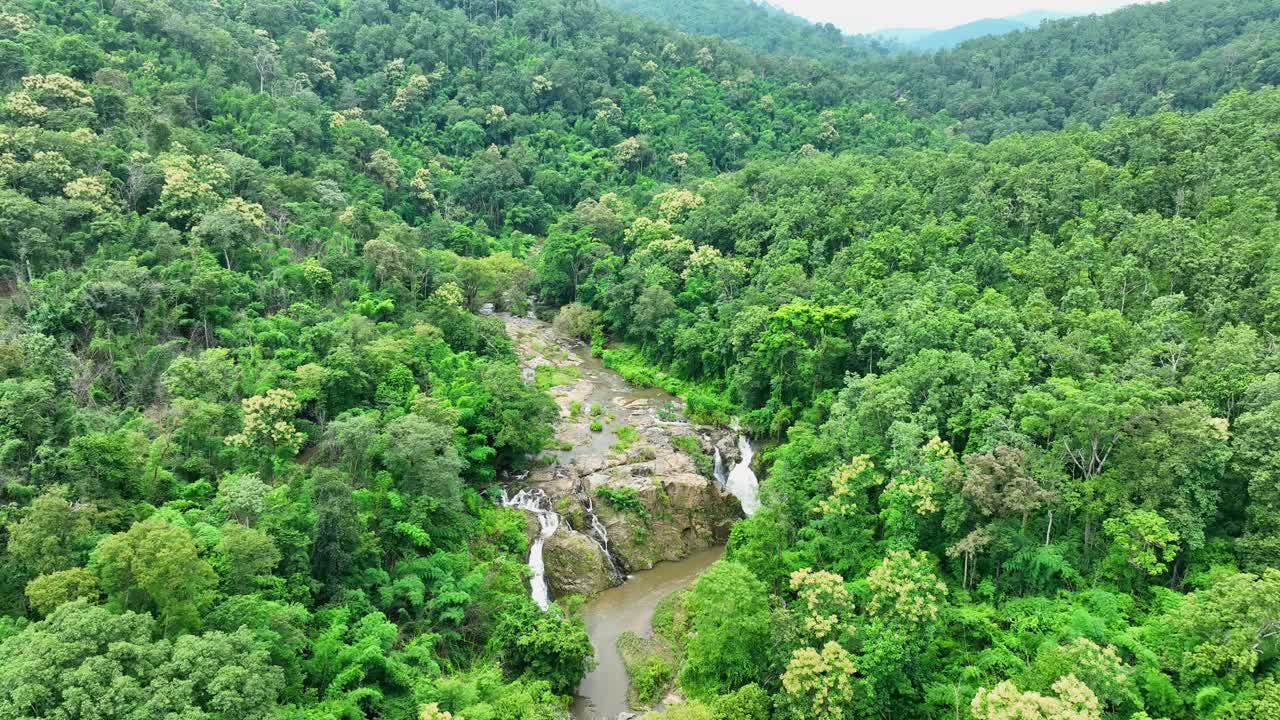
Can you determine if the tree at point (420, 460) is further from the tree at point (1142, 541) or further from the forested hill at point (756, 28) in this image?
the forested hill at point (756, 28)

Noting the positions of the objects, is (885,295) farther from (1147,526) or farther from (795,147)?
(795,147)

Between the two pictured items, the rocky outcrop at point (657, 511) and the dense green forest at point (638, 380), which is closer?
the dense green forest at point (638, 380)

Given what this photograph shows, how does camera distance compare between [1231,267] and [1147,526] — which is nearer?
[1147,526]

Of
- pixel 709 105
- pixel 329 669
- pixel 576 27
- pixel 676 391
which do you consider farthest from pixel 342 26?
pixel 329 669

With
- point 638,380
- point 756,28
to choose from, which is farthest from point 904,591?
point 756,28

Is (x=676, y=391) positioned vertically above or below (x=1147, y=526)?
below

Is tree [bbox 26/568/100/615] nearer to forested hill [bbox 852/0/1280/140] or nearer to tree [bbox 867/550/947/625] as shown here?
tree [bbox 867/550/947/625]

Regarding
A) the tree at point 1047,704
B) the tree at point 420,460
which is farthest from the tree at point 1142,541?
the tree at point 420,460
